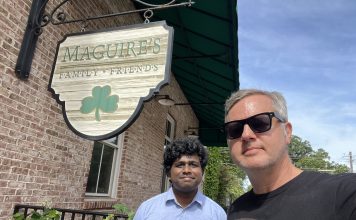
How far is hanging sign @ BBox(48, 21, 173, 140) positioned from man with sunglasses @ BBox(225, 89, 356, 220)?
3.70ft

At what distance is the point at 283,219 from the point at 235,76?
6226mm

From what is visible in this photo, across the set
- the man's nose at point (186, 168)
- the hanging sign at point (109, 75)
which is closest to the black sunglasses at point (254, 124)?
the hanging sign at point (109, 75)

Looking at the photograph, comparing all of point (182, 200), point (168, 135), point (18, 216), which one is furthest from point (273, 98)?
point (168, 135)

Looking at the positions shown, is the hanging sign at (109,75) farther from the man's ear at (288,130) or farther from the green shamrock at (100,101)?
the man's ear at (288,130)

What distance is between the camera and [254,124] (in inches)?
59.8

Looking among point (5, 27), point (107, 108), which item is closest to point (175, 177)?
point (107, 108)

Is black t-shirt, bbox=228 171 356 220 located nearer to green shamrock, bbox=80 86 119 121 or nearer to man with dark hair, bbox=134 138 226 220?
man with dark hair, bbox=134 138 226 220

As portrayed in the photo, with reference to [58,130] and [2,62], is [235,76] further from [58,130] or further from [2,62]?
[2,62]

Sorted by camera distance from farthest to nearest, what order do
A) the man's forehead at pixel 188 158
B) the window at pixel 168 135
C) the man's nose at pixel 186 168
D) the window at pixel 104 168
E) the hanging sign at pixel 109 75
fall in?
the window at pixel 168 135, the window at pixel 104 168, the man's forehead at pixel 188 158, the man's nose at pixel 186 168, the hanging sign at pixel 109 75

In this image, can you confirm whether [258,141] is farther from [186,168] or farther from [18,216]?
[18,216]

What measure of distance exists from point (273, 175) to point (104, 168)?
422 centimetres

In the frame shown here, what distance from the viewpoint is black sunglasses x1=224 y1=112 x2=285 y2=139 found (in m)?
1.50

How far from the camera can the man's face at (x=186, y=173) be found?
2631 mm

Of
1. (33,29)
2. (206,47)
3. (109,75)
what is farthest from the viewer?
(206,47)
